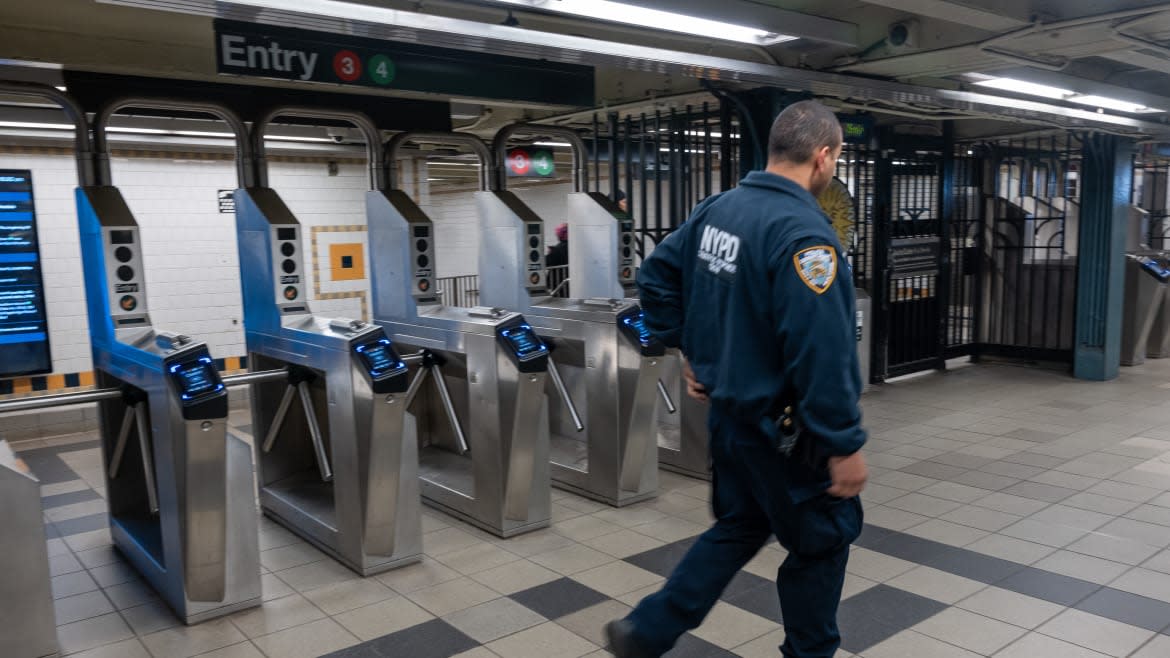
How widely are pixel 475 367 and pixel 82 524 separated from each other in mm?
2047

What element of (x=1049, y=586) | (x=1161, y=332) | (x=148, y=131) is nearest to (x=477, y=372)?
(x=1049, y=586)

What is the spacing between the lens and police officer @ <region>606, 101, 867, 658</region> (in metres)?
1.75

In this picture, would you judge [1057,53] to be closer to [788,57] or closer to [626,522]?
[788,57]

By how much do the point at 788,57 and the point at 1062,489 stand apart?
2.58 metres

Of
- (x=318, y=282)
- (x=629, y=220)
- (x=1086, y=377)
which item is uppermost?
(x=629, y=220)

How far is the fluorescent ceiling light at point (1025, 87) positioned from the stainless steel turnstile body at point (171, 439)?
183 inches

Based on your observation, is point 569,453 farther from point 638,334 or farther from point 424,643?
point 424,643

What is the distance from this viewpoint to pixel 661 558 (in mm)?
3342

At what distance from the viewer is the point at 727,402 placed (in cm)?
192

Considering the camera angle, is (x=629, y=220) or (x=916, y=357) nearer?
(x=629, y=220)

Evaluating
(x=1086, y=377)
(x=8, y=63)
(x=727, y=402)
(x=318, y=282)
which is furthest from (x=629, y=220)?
(x=1086, y=377)

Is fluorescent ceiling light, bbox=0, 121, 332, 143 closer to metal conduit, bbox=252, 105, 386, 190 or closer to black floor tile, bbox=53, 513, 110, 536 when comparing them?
metal conduit, bbox=252, 105, 386, 190

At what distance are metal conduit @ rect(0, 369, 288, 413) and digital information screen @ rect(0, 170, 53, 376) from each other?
9.09 ft

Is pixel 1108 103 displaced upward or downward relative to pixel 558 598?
upward
